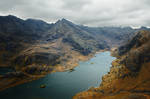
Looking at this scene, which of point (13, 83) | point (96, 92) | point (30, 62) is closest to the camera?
point (96, 92)

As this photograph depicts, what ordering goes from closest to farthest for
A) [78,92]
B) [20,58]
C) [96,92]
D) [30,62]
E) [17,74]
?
1. [96,92]
2. [78,92]
3. [17,74]
4. [30,62]
5. [20,58]

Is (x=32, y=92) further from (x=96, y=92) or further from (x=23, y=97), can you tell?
(x=96, y=92)

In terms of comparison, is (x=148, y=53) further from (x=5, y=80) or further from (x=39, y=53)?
(x=39, y=53)

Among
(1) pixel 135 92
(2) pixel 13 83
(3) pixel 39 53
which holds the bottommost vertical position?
(2) pixel 13 83

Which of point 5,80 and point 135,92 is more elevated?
point 135,92

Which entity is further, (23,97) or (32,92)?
(32,92)

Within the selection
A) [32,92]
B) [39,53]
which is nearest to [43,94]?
[32,92]

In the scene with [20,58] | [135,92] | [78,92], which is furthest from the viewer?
[20,58]

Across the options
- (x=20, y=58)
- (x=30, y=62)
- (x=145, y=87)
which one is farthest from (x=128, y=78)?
(x=20, y=58)

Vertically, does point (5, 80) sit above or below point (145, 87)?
below
